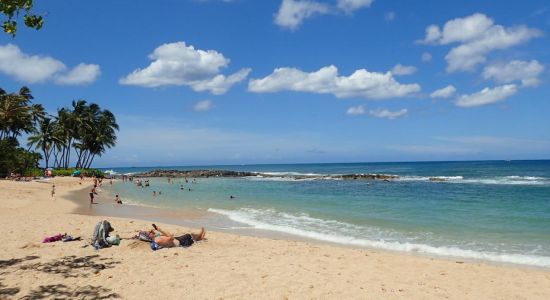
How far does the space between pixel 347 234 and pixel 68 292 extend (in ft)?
36.5

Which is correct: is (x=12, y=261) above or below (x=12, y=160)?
below

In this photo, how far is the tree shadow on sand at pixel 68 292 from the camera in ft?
24.1

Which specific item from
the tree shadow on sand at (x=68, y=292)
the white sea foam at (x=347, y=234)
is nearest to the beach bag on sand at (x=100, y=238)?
the tree shadow on sand at (x=68, y=292)

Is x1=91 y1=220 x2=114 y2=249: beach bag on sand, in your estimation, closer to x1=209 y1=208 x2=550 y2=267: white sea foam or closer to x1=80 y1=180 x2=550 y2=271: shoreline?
x1=80 y1=180 x2=550 y2=271: shoreline

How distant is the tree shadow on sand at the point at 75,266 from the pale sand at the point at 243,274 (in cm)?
2

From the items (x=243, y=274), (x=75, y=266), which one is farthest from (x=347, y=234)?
(x=75, y=266)

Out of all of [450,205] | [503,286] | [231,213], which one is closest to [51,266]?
[503,286]

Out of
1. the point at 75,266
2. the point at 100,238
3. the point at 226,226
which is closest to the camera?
the point at 75,266

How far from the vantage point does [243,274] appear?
928 centimetres

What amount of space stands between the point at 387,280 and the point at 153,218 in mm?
15228

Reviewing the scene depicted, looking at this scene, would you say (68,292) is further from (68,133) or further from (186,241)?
(68,133)

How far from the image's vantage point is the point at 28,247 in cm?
1126

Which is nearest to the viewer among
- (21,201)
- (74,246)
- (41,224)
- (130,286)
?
(130,286)

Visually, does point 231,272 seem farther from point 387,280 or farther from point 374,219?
point 374,219
